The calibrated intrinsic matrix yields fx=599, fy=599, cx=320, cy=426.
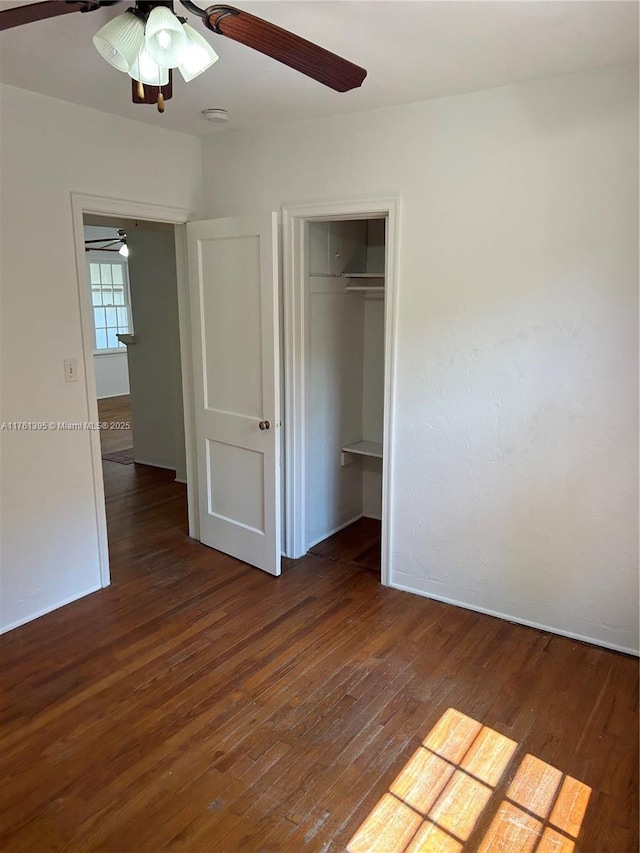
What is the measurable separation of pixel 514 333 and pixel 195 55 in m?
1.74

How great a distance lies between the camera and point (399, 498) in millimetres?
3223

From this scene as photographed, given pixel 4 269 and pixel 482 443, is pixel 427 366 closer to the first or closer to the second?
pixel 482 443

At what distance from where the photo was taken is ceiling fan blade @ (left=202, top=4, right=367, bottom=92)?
148 cm

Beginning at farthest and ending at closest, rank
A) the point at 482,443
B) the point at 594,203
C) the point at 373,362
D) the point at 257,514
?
the point at 373,362
the point at 257,514
the point at 482,443
the point at 594,203

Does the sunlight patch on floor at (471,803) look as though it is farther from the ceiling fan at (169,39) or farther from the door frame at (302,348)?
the ceiling fan at (169,39)

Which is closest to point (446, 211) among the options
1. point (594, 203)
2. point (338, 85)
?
point (594, 203)

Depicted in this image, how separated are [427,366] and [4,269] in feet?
6.64

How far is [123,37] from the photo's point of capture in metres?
1.65

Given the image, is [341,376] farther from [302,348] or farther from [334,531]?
[334,531]

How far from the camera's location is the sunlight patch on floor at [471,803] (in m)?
1.79

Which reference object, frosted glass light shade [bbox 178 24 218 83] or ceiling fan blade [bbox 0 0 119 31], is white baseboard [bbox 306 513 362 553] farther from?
ceiling fan blade [bbox 0 0 119 31]

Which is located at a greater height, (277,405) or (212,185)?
(212,185)

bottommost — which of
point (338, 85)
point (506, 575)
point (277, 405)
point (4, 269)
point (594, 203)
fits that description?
point (506, 575)

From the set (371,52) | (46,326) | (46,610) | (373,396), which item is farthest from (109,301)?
(371,52)
